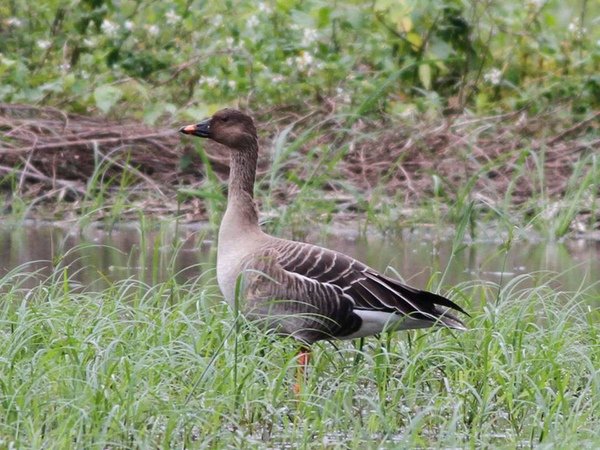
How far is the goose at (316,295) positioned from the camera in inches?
256

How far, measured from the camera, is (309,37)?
13.8m

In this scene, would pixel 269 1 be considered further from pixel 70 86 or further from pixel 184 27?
pixel 70 86

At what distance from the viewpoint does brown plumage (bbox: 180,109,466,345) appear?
21.4ft

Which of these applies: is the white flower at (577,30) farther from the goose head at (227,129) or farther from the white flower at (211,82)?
the goose head at (227,129)

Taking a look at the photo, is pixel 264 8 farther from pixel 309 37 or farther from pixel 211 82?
pixel 211 82

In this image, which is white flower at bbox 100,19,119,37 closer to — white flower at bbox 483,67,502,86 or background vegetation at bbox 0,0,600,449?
background vegetation at bbox 0,0,600,449

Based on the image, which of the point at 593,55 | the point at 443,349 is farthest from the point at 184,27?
the point at 443,349

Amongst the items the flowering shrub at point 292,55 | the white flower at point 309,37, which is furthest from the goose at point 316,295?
the white flower at point 309,37

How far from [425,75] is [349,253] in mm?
3569

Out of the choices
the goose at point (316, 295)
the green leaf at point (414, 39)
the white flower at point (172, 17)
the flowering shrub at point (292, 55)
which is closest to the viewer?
the goose at point (316, 295)

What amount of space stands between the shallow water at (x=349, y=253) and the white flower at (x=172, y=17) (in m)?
3.71

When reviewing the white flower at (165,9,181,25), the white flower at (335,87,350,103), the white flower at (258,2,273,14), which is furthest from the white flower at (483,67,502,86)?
the white flower at (165,9,181,25)

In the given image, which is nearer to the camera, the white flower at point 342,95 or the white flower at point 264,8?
the white flower at point 342,95

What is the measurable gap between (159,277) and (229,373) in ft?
11.7
